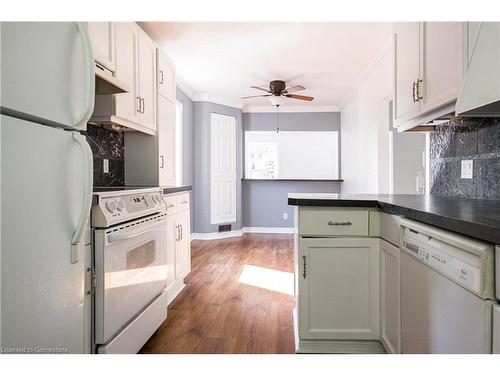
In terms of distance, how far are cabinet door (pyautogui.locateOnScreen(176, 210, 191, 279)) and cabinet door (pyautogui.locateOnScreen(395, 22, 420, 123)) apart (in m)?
1.95

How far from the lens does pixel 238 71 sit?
4211 mm

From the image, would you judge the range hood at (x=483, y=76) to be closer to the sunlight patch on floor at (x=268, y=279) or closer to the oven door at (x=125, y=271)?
the oven door at (x=125, y=271)

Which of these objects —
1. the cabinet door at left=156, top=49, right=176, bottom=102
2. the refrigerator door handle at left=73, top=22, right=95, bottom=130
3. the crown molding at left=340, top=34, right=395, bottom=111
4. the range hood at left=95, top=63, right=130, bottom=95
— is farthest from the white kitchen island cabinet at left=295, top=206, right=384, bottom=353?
the cabinet door at left=156, top=49, right=176, bottom=102

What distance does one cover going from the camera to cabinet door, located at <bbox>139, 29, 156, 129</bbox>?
8.26 feet

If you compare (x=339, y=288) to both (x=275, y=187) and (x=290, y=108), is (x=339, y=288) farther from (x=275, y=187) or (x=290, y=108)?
(x=290, y=108)

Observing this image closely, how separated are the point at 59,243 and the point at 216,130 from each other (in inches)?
186

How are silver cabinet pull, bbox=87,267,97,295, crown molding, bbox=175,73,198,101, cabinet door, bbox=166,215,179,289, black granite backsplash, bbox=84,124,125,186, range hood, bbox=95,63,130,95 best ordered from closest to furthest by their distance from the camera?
silver cabinet pull, bbox=87,267,97,295, range hood, bbox=95,63,130,95, black granite backsplash, bbox=84,124,125,186, cabinet door, bbox=166,215,179,289, crown molding, bbox=175,73,198,101

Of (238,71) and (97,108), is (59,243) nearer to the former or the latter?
(97,108)

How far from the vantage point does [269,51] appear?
3.52m

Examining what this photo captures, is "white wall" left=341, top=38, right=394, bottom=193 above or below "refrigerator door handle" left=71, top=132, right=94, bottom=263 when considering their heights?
above

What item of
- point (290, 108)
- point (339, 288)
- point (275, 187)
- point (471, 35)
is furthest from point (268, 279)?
point (290, 108)

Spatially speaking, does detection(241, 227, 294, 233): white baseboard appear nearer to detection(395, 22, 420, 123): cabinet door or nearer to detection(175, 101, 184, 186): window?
detection(175, 101, 184, 186): window

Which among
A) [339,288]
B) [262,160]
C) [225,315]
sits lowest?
[225,315]

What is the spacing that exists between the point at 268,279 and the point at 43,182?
2.68 meters
